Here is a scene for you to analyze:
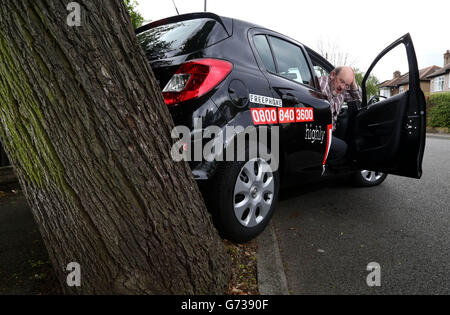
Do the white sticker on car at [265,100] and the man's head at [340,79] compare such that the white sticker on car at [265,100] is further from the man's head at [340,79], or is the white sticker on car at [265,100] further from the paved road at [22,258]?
the paved road at [22,258]

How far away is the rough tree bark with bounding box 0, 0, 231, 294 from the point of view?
4.27 feet

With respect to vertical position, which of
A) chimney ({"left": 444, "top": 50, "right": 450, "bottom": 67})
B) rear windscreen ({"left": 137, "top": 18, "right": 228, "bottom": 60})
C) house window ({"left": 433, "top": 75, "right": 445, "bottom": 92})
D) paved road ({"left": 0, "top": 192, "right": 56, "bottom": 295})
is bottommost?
house window ({"left": 433, "top": 75, "right": 445, "bottom": 92})

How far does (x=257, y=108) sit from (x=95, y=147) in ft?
4.71

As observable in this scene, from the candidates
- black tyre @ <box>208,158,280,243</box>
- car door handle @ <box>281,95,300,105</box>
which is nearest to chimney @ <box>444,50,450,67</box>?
car door handle @ <box>281,95,300,105</box>

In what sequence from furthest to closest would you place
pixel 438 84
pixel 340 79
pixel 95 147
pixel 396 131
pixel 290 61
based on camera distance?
pixel 438 84 → pixel 340 79 → pixel 290 61 → pixel 396 131 → pixel 95 147

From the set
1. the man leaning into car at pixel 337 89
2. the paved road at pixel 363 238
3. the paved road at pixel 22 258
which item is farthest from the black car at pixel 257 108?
the paved road at pixel 22 258

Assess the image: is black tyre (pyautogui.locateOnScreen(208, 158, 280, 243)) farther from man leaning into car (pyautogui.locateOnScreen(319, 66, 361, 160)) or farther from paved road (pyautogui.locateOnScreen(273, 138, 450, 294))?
man leaning into car (pyautogui.locateOnScreen(319, 66, 361, 160))

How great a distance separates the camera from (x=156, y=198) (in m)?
1.55

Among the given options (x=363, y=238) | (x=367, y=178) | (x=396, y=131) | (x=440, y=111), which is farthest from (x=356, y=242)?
(x=440, y=111)

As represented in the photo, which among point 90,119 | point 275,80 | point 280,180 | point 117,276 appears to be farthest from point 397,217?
point 90,119

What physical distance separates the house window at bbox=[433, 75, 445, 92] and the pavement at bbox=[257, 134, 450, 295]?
136ft

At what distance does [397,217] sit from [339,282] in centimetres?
168

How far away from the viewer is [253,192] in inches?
101

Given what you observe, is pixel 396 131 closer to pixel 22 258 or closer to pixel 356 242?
pixel 356 242
